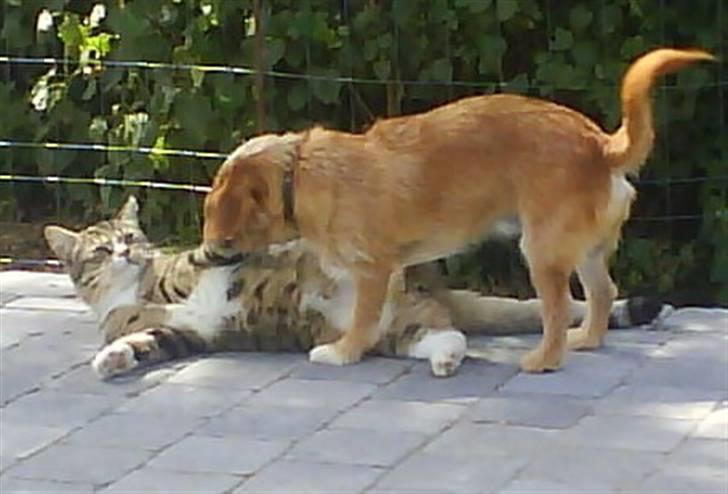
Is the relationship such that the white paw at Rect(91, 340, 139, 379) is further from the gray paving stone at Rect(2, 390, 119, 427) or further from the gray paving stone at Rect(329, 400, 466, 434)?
the gray paving stone at Rect(329, 400, 466, 434)

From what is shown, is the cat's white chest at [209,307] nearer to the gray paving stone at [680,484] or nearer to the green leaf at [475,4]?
the green leaf at [475,4]

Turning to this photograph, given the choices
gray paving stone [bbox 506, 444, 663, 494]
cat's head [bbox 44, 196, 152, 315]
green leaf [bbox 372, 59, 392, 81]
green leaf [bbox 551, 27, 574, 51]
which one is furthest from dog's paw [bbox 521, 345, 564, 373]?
green leaf [bbox 372, 59, 392, 81]

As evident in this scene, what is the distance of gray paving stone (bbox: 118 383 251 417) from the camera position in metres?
5.20

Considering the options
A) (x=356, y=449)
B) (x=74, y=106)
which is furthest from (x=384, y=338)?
(x=74, y=106)

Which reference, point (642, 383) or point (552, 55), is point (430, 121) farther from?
point (552, 55)

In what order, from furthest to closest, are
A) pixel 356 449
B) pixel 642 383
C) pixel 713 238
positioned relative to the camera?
1. pixel 713 238
2. pixel 642 383
3. pixel 356 449

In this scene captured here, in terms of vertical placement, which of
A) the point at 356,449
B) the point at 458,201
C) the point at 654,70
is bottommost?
the point at 356,449

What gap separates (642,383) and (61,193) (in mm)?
3397

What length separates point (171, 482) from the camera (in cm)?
462

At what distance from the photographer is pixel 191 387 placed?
17.8 feet

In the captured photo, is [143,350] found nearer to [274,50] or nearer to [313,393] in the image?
[313,393]

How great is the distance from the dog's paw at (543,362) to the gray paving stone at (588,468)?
667mm

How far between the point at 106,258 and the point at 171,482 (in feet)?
5.13

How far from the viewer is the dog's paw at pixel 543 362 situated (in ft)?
17.8
